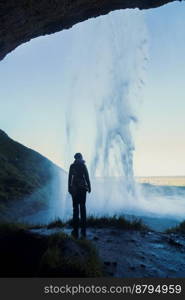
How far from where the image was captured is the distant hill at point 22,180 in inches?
1492

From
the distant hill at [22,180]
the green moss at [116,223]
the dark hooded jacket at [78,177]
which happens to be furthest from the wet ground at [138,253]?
→ the distant hill at [22,180]

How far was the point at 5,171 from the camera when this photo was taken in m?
50.0

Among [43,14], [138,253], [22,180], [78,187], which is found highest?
[43,14]

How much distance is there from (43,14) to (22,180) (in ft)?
137

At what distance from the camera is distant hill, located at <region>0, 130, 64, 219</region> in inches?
Answer: 1492

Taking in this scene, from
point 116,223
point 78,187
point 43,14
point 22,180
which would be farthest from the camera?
point 22,180

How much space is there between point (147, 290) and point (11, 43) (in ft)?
25.1

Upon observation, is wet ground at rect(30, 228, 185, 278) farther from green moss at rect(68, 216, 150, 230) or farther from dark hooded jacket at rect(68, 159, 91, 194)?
dark hooded jacket at rect(68, 159, 91, 194)

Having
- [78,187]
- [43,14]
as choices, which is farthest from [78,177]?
[43,14]

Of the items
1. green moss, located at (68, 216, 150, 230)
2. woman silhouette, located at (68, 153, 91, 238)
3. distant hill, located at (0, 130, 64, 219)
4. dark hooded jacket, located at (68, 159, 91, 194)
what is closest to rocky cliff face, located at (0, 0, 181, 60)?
woman silhouette, located at (68, 153, 91, 238)

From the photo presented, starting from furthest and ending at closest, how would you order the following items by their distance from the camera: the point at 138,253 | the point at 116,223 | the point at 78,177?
the point at 116,223, the point at 78,177, the point at 138,253

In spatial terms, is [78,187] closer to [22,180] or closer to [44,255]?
[44,255]

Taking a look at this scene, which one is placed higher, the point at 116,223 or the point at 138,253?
the point at 116,223

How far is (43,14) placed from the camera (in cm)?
855
